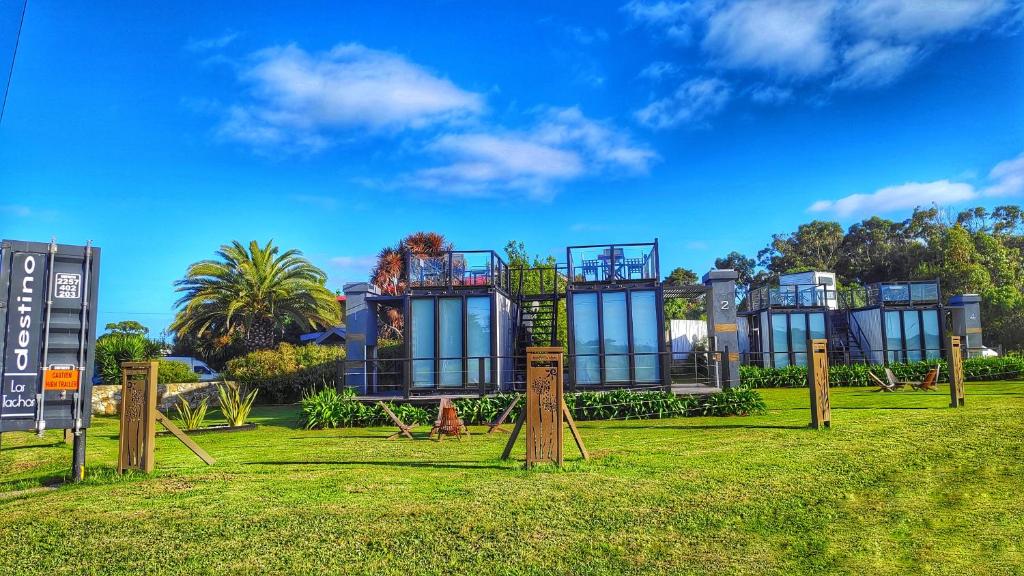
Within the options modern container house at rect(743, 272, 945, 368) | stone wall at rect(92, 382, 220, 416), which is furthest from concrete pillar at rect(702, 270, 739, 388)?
stone wall at rect(92, 382, 220, 416)

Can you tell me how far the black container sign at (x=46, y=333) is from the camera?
7.48 meters

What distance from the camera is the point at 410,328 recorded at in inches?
661

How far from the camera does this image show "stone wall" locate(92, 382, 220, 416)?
61.9 feet

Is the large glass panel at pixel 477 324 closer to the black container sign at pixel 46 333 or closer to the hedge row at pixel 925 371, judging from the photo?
the hedge row at pixel 925 371

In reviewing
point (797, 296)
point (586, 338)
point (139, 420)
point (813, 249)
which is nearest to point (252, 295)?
point (586, 338)

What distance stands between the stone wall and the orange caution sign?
11335mm

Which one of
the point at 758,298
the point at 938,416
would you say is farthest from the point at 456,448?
the point at 758,298

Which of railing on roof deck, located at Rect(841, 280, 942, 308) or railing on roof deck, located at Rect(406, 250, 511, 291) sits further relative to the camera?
railing on roof deck, located at Rect(841, 280, 942, 308)

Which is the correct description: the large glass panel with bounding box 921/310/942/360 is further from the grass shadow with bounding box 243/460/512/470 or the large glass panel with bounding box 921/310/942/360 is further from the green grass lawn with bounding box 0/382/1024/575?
the grass shadow with bounding box 243/460/512/470

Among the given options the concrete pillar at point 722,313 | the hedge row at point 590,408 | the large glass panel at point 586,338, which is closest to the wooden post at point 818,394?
the hedge row at point 590,408

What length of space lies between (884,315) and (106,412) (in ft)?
90.0

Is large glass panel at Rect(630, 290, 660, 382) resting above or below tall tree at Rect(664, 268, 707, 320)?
below

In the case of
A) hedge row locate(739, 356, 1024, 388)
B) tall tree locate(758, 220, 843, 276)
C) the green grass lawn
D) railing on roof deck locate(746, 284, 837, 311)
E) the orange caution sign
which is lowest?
the green grass lawn

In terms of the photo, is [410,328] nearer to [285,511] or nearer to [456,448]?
[456,448]
